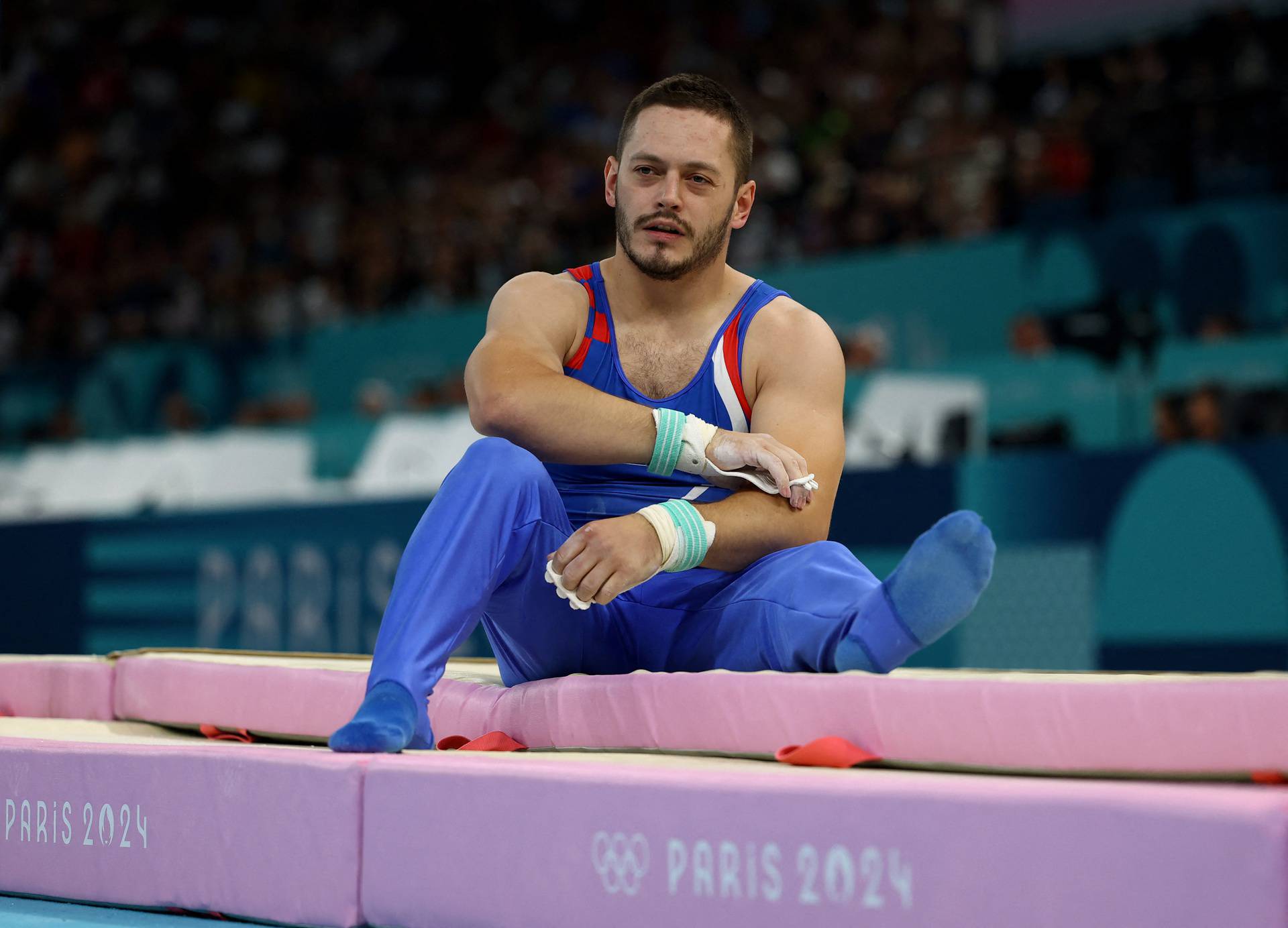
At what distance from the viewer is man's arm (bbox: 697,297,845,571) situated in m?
2.21

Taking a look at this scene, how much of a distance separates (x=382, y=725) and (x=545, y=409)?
630 mm

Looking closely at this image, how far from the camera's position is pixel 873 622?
1.98 metres

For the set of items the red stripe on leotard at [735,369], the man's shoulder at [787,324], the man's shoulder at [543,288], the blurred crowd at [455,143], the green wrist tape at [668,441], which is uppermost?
the blurred crowd at [455,143]

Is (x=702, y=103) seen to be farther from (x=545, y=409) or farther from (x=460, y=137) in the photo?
(x=460, y=137)

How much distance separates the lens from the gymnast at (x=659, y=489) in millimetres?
1945

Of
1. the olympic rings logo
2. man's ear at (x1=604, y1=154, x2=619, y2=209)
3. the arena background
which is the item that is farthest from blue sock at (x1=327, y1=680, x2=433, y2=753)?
the arena background

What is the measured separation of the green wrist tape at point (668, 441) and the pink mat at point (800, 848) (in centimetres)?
59

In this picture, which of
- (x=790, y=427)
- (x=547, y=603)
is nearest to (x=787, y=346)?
(x=790, y=427)

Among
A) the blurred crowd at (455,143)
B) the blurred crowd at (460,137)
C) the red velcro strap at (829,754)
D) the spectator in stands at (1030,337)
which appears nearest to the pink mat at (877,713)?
the red velcro strap at (829,754)

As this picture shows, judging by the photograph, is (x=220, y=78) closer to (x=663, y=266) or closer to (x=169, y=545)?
(x=169, y=545)

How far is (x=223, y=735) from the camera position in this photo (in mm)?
2670

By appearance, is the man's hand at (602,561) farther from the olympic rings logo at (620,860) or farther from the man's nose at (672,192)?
the man's nose at (672,192)

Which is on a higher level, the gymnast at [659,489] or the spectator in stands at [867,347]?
the spectator in stands at [867,347]

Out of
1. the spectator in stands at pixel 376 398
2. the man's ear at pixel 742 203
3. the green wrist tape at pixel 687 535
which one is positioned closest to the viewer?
the green wrist tape at pixel 687 535
